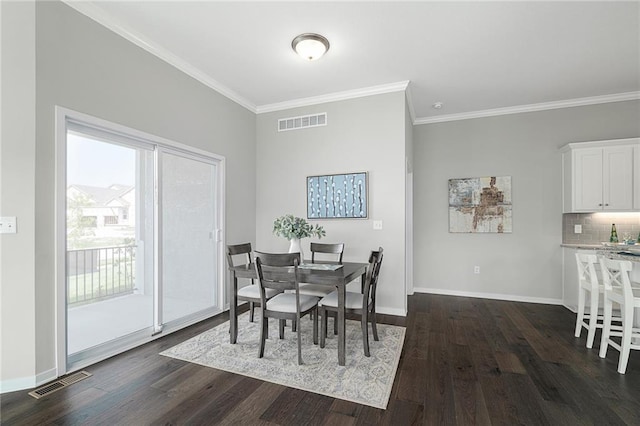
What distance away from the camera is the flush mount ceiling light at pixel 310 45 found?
293 cm

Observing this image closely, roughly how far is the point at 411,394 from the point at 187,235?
2.86 meters

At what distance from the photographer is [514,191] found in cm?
475

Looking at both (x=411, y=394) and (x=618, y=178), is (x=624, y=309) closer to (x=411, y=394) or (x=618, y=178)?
(x=411, y=394)

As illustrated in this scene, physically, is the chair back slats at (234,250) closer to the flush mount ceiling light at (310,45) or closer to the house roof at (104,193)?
the house roof at (104,193)

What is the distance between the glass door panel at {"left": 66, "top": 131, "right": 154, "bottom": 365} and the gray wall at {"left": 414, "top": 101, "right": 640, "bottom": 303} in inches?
162

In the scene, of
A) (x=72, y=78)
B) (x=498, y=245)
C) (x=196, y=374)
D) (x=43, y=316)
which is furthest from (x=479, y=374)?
(x=72, y=78)

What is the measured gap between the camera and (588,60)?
335cm

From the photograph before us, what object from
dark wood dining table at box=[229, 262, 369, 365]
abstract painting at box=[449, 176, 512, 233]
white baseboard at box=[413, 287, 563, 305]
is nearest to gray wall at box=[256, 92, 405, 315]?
dark wood dining table at box=[229, 262, 369, 365]

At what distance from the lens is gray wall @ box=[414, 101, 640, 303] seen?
4520 millimetres

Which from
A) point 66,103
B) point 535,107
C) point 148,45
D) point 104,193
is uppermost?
point 148,45

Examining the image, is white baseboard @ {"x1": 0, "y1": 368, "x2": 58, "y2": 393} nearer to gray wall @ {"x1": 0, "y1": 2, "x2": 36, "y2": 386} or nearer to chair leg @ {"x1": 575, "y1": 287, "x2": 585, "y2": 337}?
gray wall @ {"x1": 0, "y1": 2, "x2": 36, "y2": 386}

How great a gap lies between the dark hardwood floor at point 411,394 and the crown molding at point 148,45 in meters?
2.97

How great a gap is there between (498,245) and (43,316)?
551cm

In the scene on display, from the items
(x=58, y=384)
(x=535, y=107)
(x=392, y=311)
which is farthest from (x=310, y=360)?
(x=535, y=107)
